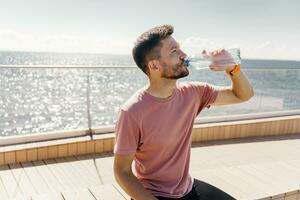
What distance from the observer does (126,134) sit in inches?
64.0

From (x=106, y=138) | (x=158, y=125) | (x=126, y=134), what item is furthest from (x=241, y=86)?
(x=106, y=138)

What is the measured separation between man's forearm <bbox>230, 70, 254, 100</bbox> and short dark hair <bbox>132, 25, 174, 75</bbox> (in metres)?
0.48

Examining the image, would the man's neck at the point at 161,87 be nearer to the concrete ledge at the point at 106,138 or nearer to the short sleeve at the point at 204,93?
the short sleeve at the point at 204,93

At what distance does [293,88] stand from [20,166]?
4.18m

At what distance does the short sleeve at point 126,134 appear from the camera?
5.28 feet

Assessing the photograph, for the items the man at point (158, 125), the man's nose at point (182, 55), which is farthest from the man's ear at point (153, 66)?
the man's nose at point (182, 55)

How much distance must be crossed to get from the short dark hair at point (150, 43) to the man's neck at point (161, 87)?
110 mm

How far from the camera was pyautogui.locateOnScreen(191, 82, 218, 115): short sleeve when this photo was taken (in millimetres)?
1923

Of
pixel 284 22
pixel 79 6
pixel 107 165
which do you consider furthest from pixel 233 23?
pixel 107 165

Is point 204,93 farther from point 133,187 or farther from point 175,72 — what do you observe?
point 133,187

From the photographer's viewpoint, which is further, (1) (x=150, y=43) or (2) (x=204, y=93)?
(2) (x=204, y=93)

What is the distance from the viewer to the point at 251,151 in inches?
190

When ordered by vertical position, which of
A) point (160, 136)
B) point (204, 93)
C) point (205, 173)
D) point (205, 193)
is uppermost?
point (204, 93)

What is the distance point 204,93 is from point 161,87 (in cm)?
32
